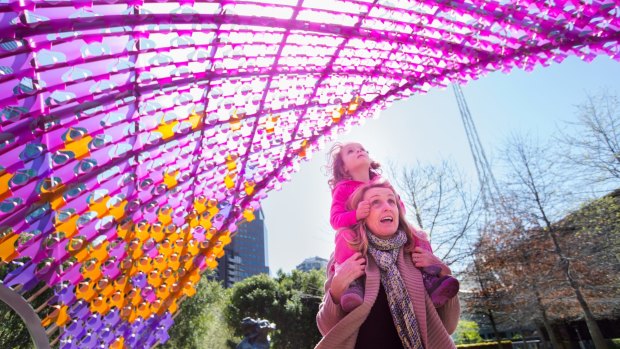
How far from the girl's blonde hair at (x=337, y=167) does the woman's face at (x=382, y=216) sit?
1.75 feet

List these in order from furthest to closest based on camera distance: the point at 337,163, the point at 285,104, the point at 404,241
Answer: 1. the point at 285,104
2. the point at 337,163
3. the point at 404,241

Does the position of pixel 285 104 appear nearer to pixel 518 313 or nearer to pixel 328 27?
pixel 328 27

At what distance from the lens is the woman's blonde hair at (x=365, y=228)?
2.23 m

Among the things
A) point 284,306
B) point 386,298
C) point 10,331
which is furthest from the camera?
point 284,306

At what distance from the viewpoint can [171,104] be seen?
19.8 ft

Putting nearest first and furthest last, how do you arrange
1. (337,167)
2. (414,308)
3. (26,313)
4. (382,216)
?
(414,308), (382,216), (337,167), (26,313)

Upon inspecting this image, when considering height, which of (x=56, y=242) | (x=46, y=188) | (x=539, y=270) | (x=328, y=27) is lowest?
(x=539, y=270)

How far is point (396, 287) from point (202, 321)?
24.9m

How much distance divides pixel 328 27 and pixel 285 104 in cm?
241

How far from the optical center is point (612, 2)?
4984mm

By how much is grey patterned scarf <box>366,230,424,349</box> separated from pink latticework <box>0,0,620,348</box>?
11.5 feet

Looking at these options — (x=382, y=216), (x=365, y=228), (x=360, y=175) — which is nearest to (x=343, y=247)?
(x=365, y=228)

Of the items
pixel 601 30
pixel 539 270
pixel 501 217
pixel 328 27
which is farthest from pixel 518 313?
pixel 328 27

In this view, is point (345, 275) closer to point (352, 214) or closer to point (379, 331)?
point (379, 331)
